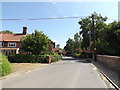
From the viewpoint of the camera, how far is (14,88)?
844 cm

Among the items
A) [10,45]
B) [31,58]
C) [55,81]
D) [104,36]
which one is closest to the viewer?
[55,81]

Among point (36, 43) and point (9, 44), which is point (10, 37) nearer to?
point (9, 44)

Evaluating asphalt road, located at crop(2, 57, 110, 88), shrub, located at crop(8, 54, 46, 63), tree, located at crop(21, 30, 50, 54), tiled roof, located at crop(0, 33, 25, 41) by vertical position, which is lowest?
asphalt road, located at crop(2, 57, 110, 88)

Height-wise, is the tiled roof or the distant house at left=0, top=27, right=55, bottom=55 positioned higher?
the tiled roof

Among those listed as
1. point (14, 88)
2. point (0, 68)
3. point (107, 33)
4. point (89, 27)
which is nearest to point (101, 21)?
point (89, 27)

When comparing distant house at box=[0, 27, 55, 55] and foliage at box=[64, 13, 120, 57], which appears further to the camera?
distant house at box=[0, 27, 55, 55]

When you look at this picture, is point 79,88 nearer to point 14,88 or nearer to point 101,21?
point 14,88

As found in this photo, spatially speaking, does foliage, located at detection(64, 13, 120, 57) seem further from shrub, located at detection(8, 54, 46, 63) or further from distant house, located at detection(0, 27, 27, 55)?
distant house, located at detection(0, 27, 27, 55)

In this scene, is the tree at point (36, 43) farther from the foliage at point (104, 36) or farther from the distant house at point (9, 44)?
the distant house at point (9, 44)

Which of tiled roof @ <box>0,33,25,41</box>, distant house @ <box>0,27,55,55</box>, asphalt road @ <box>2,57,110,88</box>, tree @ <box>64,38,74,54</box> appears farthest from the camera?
tree @ <box>64,38,74,54</box>

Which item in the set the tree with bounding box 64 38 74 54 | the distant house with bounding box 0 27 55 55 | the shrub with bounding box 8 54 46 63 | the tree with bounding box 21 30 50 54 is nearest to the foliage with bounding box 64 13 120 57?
the tree with bounding box 21 30 50 54

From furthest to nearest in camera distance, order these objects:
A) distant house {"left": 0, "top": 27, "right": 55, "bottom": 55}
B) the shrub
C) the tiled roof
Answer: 1. the tiled roof
2. distant house {"left": 0, "top": 27, "right": 55, "bottom": 55}
3. the shrub

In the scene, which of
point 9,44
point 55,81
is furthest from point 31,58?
point 55,81

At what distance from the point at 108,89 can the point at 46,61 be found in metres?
24.6
